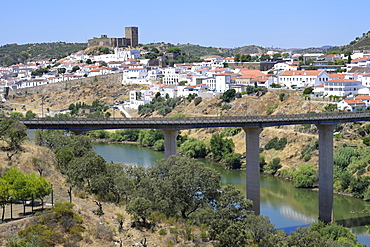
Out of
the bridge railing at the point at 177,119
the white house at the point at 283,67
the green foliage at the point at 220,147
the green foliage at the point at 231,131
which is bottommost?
the green foliage at the point at 220,147

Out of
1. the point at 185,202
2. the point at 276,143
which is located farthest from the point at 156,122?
the point at 276,143

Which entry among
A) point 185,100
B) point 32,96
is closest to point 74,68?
point 32,96

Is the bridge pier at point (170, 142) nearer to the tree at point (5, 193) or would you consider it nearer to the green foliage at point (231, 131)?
the tree at point (5, 193)

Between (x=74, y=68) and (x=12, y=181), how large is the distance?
282ft

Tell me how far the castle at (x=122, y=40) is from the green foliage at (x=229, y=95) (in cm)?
6069

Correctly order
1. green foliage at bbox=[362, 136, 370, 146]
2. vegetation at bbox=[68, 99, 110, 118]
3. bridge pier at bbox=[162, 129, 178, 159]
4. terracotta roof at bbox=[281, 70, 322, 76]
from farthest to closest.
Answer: vegetation at bbox=[68, 99, 110, 118]
terracotta roof at bbox=[281, 70, 322, 76]
green foliage at bbox=[362, 136, 370, 146]
bridge pier at bbox=[162, 129, 178, 159]

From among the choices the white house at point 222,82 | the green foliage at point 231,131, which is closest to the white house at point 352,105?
the green foliage at point 231,131

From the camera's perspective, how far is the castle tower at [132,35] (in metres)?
125

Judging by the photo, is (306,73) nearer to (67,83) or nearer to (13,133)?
(13,133)

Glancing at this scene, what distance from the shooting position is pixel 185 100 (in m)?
73.0

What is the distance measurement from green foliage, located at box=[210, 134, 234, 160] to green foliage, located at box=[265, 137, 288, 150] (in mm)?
3762

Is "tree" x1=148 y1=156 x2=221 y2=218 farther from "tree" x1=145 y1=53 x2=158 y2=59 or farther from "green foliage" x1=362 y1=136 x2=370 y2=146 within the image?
"tree" x1=145 y1=53 x2=158 y2=59

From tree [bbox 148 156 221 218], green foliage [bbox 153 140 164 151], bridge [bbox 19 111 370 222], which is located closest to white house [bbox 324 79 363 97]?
green foliage [bbox 153 140 164 151]

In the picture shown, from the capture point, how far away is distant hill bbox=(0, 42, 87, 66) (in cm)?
15057
